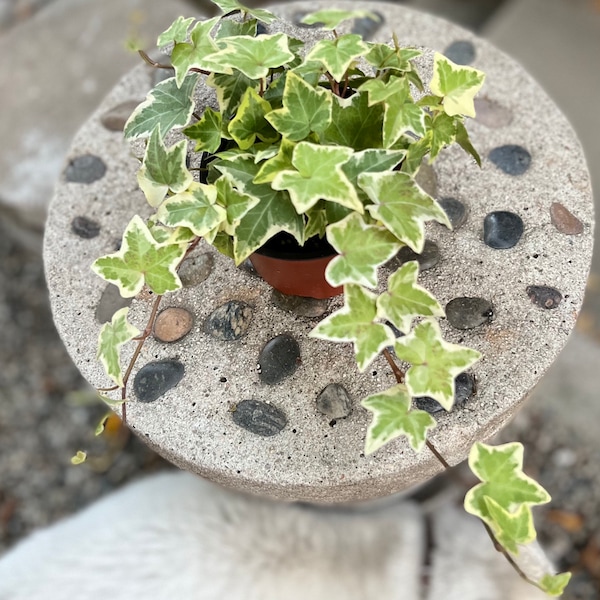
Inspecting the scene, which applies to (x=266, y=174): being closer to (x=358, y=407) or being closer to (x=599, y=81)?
(x=358, y=407)

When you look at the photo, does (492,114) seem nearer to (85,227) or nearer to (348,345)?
(348,345)

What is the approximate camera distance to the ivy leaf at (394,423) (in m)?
0.58

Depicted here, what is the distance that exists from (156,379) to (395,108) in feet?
1.29

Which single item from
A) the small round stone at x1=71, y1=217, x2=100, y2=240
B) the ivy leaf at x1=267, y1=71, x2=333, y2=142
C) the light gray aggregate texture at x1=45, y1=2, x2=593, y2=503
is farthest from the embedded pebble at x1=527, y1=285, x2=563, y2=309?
A: the small round stone at x1=71, y1=217, x2=100, y2=240

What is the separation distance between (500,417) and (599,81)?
1.21m

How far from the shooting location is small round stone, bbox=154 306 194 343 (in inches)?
31.7

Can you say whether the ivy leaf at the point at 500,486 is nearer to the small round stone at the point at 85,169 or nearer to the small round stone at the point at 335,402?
the small round stone at the point at 335,402

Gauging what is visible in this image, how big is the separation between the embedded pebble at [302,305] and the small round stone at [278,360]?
4 centimetres

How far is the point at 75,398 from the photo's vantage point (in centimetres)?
155

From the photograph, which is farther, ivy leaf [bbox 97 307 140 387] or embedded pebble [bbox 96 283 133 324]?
embedded pebble [bbox 96 283 133 324]

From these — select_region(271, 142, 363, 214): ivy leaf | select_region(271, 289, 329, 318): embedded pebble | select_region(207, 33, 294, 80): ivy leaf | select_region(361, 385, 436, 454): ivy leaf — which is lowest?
select_region(271, 289, 329, 318): embedded pebble

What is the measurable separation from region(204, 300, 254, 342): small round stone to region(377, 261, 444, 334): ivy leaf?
247 millimetres

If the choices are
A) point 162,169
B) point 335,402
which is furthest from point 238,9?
point 335,402

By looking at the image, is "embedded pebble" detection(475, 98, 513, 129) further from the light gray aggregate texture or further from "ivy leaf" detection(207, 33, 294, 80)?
"ivy leaf" detection(207, 33, 294, 80)
